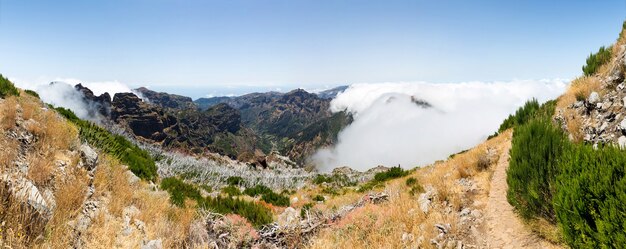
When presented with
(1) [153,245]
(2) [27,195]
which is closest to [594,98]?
(1) [153,245]

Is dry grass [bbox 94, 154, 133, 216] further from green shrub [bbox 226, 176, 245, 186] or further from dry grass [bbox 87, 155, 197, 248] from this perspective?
green shrub [bbox 226, 176, 245, 186]

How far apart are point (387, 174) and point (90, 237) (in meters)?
21.3

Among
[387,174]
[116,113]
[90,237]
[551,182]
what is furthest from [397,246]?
[116,113]

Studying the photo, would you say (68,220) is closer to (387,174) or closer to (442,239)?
(442,239)

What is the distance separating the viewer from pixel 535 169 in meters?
6.95

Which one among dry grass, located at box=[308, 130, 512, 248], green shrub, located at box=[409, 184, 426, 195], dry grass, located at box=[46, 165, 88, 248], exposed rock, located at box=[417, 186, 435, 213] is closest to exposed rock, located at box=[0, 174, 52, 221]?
dry grass, located at box=[46, 165, 88, 248]

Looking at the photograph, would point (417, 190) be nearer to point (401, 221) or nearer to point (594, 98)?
point (401, 221)

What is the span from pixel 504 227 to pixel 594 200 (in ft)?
Answer: 8.76

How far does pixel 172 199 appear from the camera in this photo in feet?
34.2

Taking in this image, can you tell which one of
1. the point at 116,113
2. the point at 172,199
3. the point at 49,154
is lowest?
the point at 116,113

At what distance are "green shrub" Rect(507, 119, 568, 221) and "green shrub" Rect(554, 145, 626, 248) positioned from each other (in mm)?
1087

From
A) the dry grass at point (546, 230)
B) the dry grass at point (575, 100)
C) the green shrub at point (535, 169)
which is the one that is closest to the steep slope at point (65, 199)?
the dry grass at point (546, 230)

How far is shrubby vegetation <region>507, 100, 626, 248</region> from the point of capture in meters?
4.38

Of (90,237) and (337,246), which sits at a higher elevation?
(90,237)
